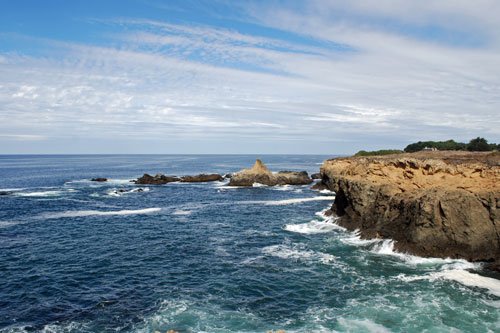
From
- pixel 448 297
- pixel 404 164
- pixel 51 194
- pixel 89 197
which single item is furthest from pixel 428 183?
pixel 51 194

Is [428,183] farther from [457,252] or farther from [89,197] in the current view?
[89,197]

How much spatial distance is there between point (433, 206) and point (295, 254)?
35.2ft

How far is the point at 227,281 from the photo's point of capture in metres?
21.4

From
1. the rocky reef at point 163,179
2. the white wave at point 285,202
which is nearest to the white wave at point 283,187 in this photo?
the white wave at point 285,202

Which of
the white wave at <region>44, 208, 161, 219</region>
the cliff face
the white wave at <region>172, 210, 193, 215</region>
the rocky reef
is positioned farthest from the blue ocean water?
the rocky reef

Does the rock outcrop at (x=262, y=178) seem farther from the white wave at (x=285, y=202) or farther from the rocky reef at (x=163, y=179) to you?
the white wave at (x=285, y=202)

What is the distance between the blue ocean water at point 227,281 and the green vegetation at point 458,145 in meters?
56.9

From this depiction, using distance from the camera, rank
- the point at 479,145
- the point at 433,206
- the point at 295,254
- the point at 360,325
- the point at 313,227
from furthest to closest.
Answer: the point at 479,145 → the point at 313,227 → the point at 295,254 → the point at 433,206 → the point at 360,325

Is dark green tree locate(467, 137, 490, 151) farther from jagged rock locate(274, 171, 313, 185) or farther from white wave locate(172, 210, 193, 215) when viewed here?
white wave locate(172, 210, 193, 215)

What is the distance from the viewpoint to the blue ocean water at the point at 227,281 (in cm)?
1641

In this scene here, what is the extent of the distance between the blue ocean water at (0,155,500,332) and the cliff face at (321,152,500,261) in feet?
4.95

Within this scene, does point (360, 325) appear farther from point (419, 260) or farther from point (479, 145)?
point (479, 145)

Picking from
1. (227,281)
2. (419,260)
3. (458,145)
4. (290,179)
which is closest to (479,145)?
(458,145)

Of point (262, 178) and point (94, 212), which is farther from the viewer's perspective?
point (262, 178)
